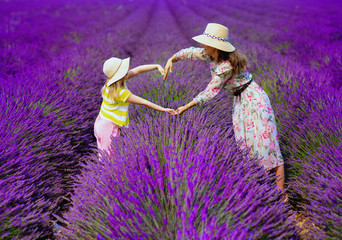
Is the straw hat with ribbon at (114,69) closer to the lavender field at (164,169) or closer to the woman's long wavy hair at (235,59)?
the lavender field at (164,169)

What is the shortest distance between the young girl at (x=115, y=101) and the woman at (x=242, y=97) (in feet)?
1.24

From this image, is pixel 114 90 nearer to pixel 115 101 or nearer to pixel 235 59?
pixel 115 101

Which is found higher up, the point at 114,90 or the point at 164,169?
the point at 114,90

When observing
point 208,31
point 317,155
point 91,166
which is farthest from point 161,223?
point 208,31

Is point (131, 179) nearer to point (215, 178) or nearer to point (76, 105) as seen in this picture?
point (215, 178)

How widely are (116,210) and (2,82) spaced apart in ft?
7.85

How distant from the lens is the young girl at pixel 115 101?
1900 millimetres

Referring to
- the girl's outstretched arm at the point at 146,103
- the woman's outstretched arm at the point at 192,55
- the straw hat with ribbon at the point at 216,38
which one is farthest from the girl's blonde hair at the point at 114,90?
the straw hat with ribbon at the point at 216,38

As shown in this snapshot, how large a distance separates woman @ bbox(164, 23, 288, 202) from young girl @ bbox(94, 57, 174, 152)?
38 centimetres

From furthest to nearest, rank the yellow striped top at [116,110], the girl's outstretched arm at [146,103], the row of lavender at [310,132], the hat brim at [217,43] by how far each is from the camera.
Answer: the yellow striped top at [116,110]
the girl's outstretched arm at [146,103]
the hat brim at [217,43]
the row of lavender at [310,132]

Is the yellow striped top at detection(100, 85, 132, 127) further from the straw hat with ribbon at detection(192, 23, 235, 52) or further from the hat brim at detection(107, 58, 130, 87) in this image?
the straw hat with ribbon at detection(192, 23, 235, 52)

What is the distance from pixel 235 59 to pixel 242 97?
0.34 meters

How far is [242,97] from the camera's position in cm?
203

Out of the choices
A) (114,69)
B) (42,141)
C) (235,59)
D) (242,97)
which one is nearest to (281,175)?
(242,97)
